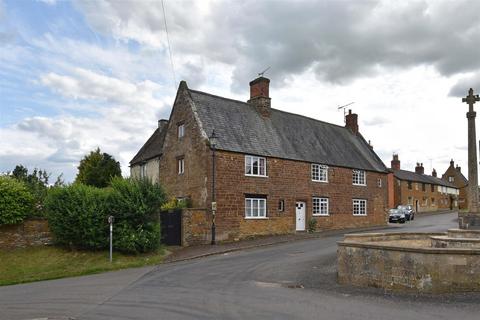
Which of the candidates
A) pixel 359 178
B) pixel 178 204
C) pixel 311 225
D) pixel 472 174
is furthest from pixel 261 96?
pixel 472 174

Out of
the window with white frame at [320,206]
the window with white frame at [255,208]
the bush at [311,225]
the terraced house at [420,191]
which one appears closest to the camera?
the window with white frame at [255,208]

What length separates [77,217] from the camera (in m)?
19.5

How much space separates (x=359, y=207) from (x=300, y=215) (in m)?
7.52

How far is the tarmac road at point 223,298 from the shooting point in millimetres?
8852

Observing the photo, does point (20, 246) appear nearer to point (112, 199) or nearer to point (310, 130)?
point (112, 199)

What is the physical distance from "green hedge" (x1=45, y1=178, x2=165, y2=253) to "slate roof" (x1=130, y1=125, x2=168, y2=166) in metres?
14.6

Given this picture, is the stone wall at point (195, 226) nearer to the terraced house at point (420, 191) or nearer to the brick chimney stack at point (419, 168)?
the terraced house at point (420, 191)

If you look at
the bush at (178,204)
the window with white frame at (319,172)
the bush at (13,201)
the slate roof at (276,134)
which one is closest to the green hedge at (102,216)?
the bush at (13,201)

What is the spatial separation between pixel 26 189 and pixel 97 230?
13.8ft

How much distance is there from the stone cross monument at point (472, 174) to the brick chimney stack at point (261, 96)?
13.7m

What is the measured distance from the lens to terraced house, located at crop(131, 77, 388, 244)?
25344mm

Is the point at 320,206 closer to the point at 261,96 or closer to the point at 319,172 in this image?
the point at 319,172

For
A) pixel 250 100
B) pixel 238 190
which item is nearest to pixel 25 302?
pixel 238 190

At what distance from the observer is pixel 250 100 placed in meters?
32.4
